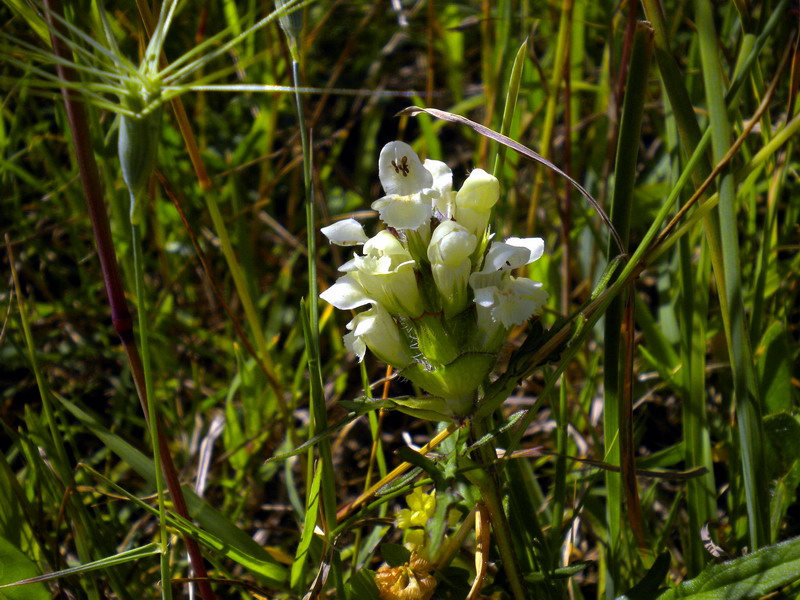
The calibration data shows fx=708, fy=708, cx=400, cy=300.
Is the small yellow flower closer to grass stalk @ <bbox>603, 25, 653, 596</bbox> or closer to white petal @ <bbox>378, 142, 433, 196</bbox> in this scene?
grass stalk @ <bbox>603, 25, 653, 596</bbox>

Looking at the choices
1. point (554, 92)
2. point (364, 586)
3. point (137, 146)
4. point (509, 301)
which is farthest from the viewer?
point (554, 92)

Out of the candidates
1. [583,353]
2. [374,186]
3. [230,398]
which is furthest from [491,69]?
[230,398]

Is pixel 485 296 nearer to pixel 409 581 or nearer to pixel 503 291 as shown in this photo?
pixel 503 291

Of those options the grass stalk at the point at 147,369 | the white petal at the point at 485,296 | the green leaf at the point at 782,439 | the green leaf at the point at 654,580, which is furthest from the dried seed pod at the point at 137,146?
the green leaf at the point at 782,439

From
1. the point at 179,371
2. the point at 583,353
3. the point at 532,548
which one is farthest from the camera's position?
the point at 179,371

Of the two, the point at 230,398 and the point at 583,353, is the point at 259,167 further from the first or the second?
the point at 583,353

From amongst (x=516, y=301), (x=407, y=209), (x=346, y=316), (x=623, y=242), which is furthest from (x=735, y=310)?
(x=346, y=316)

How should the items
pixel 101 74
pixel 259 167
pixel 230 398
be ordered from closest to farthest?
pixel 101 74
pixel 230 398
pixel 259 167

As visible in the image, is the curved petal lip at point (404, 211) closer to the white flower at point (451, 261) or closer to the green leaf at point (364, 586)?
the white flower at point (451, 261)
